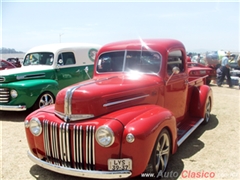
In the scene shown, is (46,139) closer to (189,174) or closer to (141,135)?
(141,135)

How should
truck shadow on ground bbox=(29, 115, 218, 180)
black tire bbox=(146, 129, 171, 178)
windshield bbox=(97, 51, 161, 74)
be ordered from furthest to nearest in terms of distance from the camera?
windshield bbox=(97, 51, 161, 74) < truck shadow on ground bbox=(29, 115, 218, 180) < black tire bbox=(146, 129, 171, 178)

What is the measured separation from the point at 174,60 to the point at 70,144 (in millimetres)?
2487

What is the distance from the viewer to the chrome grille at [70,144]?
2.87 metres

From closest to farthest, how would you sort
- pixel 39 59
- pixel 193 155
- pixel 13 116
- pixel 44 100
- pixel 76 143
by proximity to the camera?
pixel 76 143 → pixel 193 155 → pixel 13 116 → pixel 44 100 → pixel 39 59

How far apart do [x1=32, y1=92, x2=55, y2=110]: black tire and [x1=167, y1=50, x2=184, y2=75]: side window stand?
3.69 meters

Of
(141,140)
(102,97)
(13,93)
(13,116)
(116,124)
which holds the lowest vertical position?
(13,116)

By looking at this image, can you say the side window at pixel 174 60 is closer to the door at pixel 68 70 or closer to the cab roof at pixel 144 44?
the cab roof at pixel 144 44

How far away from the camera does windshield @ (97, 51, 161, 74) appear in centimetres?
412

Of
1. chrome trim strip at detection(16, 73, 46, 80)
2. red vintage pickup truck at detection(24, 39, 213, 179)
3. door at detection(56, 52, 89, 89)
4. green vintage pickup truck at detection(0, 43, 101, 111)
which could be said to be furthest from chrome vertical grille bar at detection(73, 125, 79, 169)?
door at detection(56, 52, 89, 89)

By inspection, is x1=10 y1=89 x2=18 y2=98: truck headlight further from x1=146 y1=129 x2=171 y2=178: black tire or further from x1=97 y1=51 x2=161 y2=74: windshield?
x1=146 y1=129 x2=171 y2=178: black tire

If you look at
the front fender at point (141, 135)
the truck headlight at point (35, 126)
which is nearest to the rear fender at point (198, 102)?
the front fender at point (141, 135)

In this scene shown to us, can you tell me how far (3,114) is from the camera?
6.72m

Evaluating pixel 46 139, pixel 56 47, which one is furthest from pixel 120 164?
pixel 56 47

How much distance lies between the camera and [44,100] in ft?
21.9
